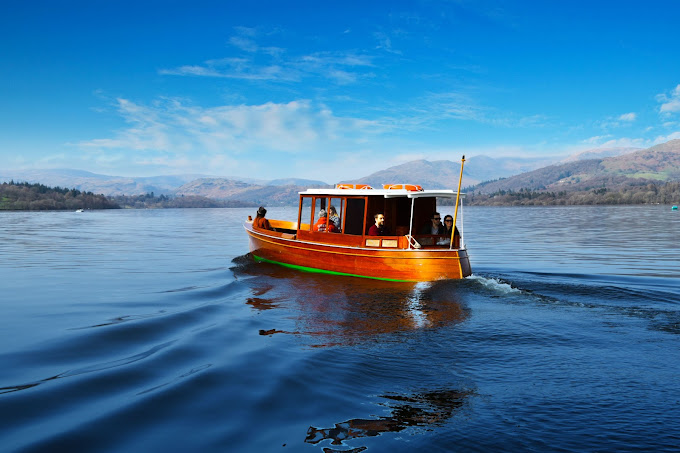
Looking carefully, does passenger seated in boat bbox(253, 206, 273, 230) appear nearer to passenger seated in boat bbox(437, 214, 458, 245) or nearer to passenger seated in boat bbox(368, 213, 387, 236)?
passenger seated in boat bbox(368, 213, 387, 236)

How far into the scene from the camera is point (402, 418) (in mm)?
6273

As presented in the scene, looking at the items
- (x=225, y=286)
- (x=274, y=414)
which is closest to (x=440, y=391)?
(x=274, y=414)

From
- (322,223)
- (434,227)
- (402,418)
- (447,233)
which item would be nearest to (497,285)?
(447,233)

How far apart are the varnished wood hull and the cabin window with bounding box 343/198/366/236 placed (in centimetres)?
78

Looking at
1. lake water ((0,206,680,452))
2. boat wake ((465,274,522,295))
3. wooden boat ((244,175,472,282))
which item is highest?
wooden boat ((244,175,472,282))

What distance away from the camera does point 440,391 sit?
713 cm

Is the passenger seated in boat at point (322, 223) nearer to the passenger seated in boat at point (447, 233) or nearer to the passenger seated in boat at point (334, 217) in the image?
the passenger seated in boat at point (334, 217)

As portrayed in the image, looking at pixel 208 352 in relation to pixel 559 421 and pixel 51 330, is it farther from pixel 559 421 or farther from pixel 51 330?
pixel 559 421

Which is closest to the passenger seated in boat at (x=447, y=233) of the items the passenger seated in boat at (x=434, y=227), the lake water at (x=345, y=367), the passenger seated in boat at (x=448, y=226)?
the passenger seated in boat at (x=448, y=226)

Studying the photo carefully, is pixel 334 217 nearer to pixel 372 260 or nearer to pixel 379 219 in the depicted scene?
pixel 379 219

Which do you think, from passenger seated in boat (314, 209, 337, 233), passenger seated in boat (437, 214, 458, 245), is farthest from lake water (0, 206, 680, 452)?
passenger seated in boat (314, 209, 337, 233)

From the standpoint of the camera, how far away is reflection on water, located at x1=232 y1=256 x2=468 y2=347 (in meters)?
11.1

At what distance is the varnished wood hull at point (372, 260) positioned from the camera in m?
16.4

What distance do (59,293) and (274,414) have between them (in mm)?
13110
